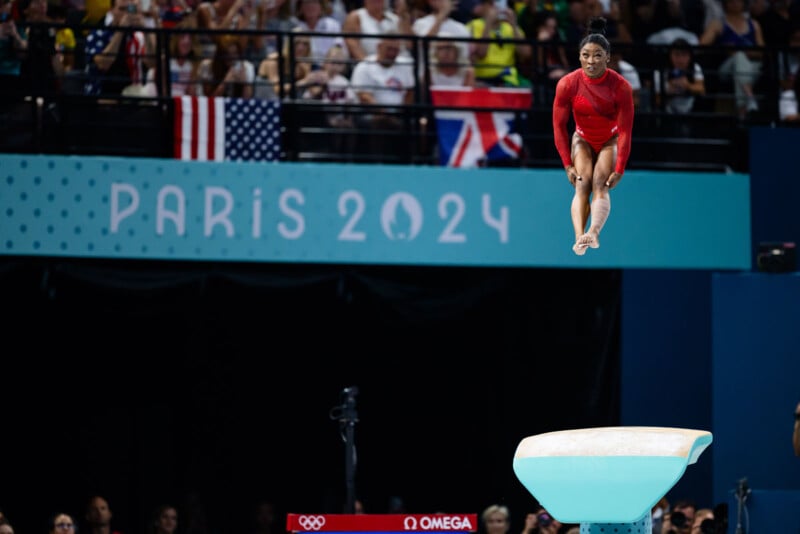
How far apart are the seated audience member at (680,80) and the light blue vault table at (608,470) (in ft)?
21.0

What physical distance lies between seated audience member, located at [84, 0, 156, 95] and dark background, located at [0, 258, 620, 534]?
156 cm

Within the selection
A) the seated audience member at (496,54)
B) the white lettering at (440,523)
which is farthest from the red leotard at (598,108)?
the seated audience member at (496,54)

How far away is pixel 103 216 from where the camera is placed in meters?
11.4

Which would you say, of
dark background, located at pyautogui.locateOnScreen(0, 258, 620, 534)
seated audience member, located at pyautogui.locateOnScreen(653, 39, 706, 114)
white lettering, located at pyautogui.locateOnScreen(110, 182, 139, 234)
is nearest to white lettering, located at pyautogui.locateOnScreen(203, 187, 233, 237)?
white lettering, located at pyautogui.locateOnScreen(110, 182, 139, 234)

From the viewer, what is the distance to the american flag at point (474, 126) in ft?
39.2

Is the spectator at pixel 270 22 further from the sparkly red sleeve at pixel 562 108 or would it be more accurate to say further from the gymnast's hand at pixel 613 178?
the gymnast's hand at pixel 613 178

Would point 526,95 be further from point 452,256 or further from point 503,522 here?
point 503,522

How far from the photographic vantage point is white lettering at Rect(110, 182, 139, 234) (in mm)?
11359

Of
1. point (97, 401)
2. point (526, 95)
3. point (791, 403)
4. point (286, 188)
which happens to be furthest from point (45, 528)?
point (791, 403)

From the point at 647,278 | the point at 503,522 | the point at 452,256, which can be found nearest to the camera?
the point at 503,522

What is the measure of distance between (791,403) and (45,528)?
6.42 metres

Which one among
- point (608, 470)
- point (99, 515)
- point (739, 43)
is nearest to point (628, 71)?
point (739, 43)

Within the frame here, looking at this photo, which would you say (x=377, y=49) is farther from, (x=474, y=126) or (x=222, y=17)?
(x=222, y=17)

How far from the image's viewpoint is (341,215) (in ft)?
38.0
